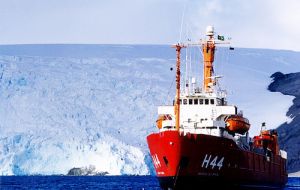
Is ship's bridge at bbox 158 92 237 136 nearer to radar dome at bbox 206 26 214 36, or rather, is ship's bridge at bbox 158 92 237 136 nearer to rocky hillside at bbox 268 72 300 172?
radar dome at bbox 206 26 214 36

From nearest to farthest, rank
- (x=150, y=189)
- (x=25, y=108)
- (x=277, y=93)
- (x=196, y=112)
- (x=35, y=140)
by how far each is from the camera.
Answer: (x=196, y=112) → (x=150, y=189) → (x=35, y=140) → (x=25, y=108) → (x=277, y=93)

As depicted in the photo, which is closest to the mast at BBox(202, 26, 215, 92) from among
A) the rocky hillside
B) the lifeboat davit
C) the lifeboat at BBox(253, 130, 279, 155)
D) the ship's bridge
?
the ship's bridge

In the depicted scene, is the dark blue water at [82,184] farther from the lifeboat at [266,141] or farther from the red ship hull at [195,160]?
the red ship hull at [195,160]

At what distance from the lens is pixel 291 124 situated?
81000mm

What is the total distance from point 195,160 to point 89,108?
3926 cm

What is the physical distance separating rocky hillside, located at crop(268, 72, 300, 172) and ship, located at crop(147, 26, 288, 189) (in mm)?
27111

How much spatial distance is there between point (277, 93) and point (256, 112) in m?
8.05

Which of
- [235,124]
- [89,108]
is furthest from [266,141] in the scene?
[89,108]

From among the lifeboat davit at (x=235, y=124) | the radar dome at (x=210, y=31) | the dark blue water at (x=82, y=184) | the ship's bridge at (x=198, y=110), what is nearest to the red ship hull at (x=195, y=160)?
the lifeboat davit at (x=235, y=124)

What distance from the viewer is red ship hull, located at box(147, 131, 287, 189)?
3709 centimetres

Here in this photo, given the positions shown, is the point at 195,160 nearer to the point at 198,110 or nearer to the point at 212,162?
the point at 212,162

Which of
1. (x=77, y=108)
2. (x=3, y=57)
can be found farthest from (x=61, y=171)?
(x=3, y=57)

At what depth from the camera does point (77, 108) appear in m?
74.4

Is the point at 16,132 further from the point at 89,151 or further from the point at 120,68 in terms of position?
the point at 120,68
